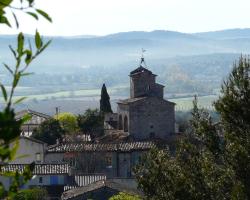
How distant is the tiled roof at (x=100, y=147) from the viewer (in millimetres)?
44406

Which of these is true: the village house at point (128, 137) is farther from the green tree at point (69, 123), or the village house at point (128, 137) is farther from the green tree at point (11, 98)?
the green tree at point (11, 98)

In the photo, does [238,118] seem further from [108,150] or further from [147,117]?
[147,117]

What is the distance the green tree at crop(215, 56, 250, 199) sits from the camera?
12.5 m

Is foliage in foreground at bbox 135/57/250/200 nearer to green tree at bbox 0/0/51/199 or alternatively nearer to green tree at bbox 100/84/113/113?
green tree at bbox 0/0/51/199

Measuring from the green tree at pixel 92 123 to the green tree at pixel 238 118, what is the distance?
3875cm

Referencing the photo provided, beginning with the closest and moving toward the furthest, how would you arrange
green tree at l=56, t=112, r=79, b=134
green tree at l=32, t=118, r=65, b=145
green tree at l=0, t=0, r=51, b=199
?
green tree at l=0, t=0, r=51, b=199, green tree at l=32, t=118, r=65, b=145, green tree at l=56, t=112, r=79, b=134

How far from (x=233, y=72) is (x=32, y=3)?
35.8 feet

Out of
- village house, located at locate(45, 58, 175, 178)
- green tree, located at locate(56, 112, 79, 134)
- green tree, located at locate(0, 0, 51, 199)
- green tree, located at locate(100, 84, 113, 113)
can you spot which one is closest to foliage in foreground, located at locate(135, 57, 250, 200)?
green tree, located at locate(0, 0, 51, 199)

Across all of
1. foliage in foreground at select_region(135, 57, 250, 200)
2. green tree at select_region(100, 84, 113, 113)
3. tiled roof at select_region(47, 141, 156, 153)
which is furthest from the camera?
green tree at select_region(100, 84, 113, 113)

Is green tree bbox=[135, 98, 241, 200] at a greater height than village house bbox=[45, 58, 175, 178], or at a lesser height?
greater

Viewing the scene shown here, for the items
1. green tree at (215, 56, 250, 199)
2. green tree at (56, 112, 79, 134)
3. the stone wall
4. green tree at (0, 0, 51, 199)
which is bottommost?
green tree at (56, 112, 79, 134)

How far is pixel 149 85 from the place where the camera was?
53.7 metres

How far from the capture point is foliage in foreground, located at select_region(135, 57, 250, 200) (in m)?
12.6

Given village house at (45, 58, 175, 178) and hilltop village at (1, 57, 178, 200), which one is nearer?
hilltop village at (1, 57, 178, 200)
